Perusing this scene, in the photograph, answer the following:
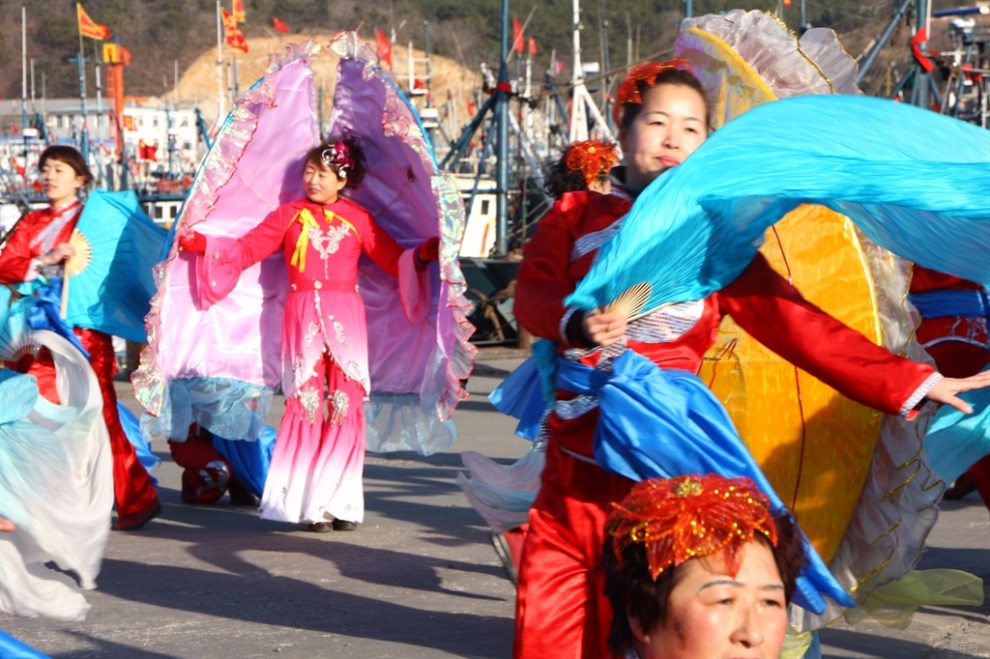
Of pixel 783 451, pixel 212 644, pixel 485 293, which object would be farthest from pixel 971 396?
pixel 485 293

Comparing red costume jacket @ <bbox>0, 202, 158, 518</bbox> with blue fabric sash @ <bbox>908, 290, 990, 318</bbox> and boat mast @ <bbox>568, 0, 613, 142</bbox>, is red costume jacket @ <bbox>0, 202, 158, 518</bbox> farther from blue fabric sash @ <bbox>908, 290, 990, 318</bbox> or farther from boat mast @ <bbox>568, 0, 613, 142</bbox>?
boat mast @ <bbox>568, 0, 613, 142</bbox>

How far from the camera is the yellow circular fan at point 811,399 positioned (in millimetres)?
4547

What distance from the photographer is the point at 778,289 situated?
3646 millimetres

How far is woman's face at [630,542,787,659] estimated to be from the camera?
2318 millimetres

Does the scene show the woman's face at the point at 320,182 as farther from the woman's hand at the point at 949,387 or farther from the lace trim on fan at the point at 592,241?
the woman's hand at the point at 949,387

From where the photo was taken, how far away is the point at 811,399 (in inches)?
185

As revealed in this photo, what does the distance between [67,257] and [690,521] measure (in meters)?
5.66

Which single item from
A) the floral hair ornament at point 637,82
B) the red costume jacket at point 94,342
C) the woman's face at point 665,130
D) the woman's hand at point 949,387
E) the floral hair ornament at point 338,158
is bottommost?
the red costume jacket at point 94,342

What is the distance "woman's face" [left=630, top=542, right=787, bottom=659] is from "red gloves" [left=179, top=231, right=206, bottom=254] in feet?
17.3

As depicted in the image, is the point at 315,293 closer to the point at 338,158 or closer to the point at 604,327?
the point at 338,158

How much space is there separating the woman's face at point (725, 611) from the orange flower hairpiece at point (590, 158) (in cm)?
435

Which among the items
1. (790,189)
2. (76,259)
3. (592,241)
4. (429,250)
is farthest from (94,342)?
(790,189)

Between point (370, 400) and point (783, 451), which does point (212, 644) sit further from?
point (370, 400)

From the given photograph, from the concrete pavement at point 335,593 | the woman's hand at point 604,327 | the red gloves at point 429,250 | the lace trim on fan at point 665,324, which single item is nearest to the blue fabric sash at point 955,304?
the concrete pavement at point 335,593
